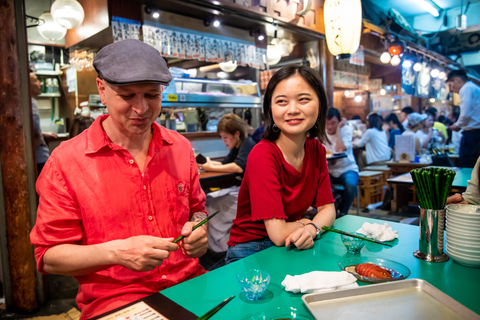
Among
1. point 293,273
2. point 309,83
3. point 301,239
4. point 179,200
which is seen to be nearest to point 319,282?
point 293,273

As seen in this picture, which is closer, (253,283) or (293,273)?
(253,283)

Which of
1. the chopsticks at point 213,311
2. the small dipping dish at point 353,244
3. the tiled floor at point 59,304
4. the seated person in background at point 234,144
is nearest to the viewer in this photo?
the chopsticks at point 213,311

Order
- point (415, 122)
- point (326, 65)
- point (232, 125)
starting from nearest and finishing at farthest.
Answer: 1. point (232, 125)
2. point (326, 65)
3. point (415, 122)

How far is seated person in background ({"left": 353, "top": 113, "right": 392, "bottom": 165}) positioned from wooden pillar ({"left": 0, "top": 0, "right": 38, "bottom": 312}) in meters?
6.89

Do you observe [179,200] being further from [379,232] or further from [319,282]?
[379,232]

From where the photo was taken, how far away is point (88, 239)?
1406 mm

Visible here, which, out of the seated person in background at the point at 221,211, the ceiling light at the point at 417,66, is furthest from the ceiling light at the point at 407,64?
the seated person in background at the point at 221,211

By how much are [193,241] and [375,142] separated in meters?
7.51

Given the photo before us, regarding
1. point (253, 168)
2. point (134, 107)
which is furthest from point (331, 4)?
point (134, 107)

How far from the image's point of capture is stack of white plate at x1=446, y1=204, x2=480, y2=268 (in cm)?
134

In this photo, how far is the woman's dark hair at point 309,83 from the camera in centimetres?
181

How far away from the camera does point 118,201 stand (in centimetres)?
142

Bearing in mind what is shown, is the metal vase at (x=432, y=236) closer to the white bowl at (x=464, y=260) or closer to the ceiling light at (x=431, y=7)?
the white bowl at (x=464, y=260)

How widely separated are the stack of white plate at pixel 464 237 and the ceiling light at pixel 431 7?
9.64 m
